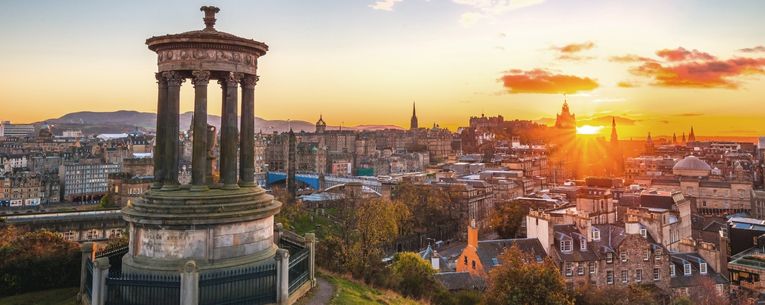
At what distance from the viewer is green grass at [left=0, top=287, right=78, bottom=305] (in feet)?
46.8

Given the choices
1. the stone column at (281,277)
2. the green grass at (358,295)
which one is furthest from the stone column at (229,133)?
the green grass at (358,295)

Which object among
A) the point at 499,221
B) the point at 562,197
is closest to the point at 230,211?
the point at 499,221

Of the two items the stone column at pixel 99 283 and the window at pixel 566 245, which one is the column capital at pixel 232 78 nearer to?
the stone column at pixel 99 283

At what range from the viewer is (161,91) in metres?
15.2

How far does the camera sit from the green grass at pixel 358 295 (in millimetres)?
15102

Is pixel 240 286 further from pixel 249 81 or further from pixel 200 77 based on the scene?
pixel 249 81

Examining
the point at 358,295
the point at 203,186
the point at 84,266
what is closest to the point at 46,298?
the point at 84,266

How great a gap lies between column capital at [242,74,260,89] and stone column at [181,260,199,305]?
19.3 feet

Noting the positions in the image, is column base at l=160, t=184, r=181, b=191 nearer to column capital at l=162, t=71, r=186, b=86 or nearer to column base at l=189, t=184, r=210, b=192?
column base at l=189, t=184, r=210, b=192

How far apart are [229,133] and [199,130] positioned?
919 mm

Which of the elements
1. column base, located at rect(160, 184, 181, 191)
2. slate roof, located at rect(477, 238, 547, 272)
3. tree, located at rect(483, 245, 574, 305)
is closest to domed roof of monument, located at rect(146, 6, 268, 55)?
column base, located at rect(160, 184, 181, 191)

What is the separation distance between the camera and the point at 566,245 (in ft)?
113

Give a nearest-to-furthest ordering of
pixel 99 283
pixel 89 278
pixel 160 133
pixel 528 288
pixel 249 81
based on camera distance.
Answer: pixel 99 283, pixel 89 278, pixel 160 133, pixel 249 81, pixel 528 288

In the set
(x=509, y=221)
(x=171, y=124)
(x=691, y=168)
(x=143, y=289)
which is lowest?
(x=509, y=221)
